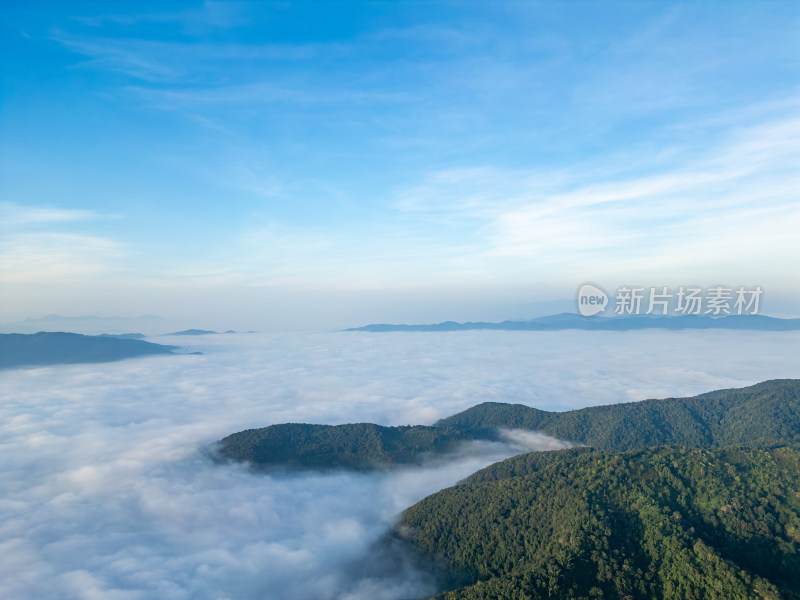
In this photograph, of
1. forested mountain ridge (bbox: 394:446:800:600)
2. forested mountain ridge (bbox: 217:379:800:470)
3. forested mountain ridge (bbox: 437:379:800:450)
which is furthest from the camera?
forested mountain ridge (bbox: 437:379:800:450)

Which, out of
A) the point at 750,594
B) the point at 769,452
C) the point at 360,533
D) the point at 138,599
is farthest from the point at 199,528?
the point at 769,452

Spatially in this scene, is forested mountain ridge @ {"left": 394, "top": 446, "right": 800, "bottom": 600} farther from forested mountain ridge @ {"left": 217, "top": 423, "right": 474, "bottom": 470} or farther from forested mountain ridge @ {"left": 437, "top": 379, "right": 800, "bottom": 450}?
forested mountain ridge @ {"left": 437, "top": 379, "right": 800, "bottom": 450}

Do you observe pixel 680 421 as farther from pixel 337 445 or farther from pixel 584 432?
pixel 337 445

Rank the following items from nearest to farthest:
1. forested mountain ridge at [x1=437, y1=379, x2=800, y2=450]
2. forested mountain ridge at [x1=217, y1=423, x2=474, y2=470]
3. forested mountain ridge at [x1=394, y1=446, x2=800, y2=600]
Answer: forested mountain ridge at [x1=394, y1=446, x2=800, y2=600], forested mountain ridge at [x1=217, y1=423, x2=474, y2=470], forested mountain ridge at [x1=437, y1=379, x2=800, y2=450]

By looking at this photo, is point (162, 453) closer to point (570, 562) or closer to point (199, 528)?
point (199, 528)

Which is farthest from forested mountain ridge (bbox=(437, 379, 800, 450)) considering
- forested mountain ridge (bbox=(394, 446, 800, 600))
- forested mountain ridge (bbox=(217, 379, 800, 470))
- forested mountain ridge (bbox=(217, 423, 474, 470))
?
forested mountain ridge (bbox=(394, 446, 800, 600))

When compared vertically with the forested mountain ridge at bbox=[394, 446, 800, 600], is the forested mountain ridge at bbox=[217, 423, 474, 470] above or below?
below

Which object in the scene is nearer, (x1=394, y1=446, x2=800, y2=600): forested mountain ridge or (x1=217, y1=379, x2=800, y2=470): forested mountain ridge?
(x1=394, y1=446, x2=800, y2=600): forested mountain ridge

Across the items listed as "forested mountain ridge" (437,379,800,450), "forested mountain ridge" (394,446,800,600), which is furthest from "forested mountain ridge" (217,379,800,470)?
"forested mountain ridge" (394,446,800,600)
